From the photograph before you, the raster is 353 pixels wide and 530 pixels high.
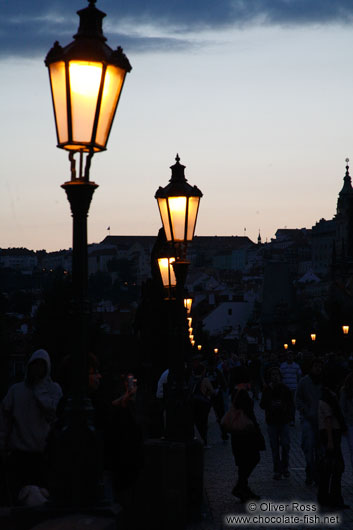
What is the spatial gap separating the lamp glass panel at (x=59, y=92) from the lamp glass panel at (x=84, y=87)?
0.17 feet

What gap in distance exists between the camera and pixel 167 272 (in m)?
16.9

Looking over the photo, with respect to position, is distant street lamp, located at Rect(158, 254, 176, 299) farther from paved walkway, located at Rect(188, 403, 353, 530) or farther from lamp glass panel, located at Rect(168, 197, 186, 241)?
lamp glass panel, located at Rect(168, 197, 186, 241)

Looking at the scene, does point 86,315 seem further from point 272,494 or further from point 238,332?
point 238,332

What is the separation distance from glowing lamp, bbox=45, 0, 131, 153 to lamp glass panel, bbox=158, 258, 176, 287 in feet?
32.1

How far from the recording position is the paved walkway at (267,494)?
11.4 metres

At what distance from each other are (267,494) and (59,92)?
26.8 ft

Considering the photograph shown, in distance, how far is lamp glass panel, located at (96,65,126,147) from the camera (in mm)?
6723

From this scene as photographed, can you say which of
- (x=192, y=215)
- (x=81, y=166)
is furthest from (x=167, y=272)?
(x=81, y=166)

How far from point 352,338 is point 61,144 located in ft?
190

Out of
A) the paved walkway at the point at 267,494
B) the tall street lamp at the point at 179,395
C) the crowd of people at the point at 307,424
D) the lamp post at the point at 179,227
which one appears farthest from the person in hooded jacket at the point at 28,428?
the crowd of people at the point at 307,424

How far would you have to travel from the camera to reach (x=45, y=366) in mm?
9547

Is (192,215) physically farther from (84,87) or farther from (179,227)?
(84,87)

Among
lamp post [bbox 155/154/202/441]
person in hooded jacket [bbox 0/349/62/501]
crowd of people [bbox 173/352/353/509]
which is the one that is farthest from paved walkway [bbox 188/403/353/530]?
person in hooded jacket [bbox 0/349/62/501]

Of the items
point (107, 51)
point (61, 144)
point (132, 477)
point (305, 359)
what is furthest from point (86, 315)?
point (305, 359)
